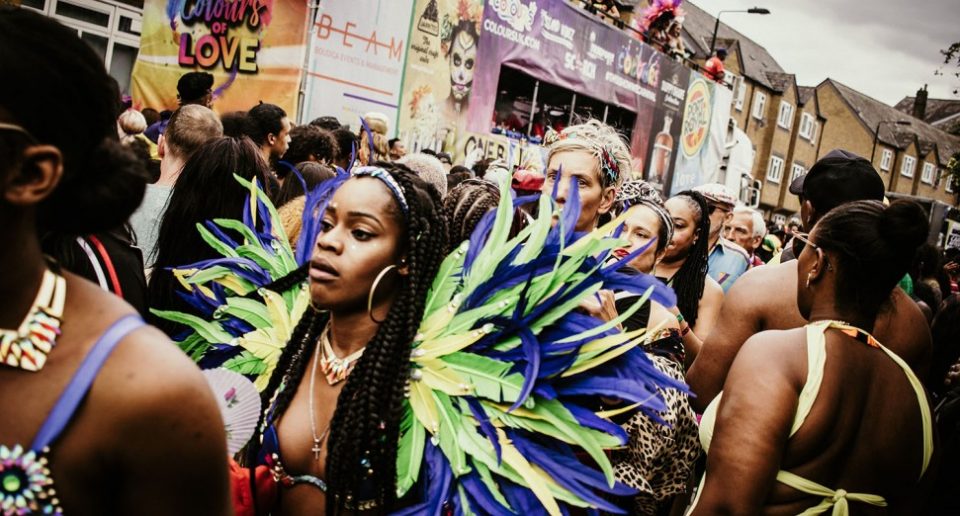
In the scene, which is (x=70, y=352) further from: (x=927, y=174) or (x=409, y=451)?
(x=927, y=174)

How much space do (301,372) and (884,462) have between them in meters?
1.73

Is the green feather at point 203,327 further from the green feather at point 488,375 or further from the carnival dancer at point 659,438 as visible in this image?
the carnival dancer at point 659,438

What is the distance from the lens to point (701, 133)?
1964 cm

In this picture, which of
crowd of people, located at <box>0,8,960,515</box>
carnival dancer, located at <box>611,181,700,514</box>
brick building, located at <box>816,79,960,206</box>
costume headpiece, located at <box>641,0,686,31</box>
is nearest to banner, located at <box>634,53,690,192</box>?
costume headpiece, located at <box>641,0,686,31</box>

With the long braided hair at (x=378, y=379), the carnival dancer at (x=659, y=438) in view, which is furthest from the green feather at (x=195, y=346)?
the carnival dancer at (x=659, y=438)

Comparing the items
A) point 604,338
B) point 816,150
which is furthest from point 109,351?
point 816,150

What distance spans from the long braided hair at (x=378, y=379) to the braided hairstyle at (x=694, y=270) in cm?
251

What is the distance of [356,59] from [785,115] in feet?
128

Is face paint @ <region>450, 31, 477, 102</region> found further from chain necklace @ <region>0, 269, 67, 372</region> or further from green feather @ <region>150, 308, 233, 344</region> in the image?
chain necklace @ <region>0, 269, 67, 372</region>

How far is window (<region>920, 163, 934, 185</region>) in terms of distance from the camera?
60.4m

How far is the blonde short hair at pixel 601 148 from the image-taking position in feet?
11.2

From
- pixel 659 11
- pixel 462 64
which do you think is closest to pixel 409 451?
pixel 462 64

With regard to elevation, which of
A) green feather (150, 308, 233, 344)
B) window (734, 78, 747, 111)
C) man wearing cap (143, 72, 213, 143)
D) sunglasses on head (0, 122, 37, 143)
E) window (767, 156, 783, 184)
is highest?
window (734, 78, 747, 111)

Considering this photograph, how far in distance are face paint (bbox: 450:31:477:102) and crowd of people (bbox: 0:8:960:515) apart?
6.92 metres
